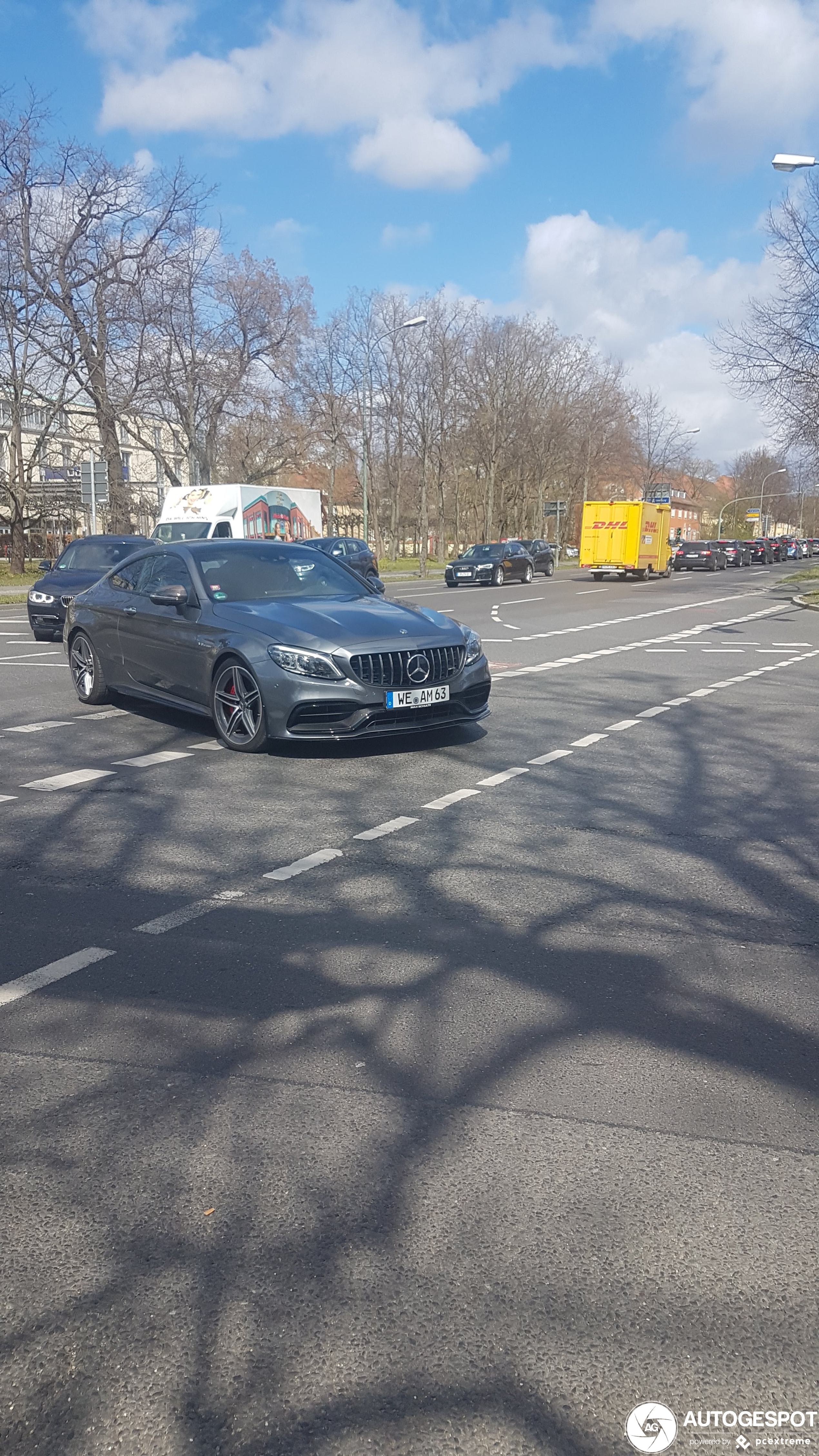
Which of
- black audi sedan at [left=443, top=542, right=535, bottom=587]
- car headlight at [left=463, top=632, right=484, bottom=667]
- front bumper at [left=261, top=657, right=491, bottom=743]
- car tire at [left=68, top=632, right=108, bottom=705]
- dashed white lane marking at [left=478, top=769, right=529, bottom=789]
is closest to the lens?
dashed white lane marking at [left=478, top=769, right=529, bottom=789]

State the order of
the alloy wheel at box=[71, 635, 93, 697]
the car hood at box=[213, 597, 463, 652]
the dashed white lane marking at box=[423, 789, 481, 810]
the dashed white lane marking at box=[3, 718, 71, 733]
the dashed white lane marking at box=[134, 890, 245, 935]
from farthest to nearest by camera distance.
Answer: the alloy wheel at box=[71, 635, 93, 697] → the dashed white lane marking at box=[3, 718, 71, 733] → the car hood at box=[213, 597, 463, 652] → the dashed white lane marking at box=[423, 789, 481, 810] → the dashed white lane marking at box=[134, 890, 245, 935]

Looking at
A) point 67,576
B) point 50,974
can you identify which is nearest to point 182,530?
point 67,576

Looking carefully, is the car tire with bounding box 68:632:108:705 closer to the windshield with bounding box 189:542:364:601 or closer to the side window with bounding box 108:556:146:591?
the side window with bounding box 108:556:146:591

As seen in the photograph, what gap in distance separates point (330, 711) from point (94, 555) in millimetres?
11539

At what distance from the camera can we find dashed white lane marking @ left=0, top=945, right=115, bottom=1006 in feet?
13.0

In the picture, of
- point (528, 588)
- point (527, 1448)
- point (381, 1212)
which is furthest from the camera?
point (528, 588)

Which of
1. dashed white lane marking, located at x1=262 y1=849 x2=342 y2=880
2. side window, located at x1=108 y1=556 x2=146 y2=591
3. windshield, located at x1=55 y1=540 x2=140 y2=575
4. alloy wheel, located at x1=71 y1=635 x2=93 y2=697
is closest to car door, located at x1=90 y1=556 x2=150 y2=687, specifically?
side window, located at x1=108 y1=556 x2=146 y2=591

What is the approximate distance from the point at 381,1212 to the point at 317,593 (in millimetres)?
6444

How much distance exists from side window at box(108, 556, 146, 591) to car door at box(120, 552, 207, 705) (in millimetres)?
81

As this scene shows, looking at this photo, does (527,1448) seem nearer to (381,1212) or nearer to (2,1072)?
(381,1212)

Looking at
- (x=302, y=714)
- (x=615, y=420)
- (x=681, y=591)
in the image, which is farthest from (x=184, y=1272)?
(x=615, y=420)

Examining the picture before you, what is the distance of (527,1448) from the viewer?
2.02m

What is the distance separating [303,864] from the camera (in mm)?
5551

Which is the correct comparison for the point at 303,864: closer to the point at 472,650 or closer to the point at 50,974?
the point at 50,974
